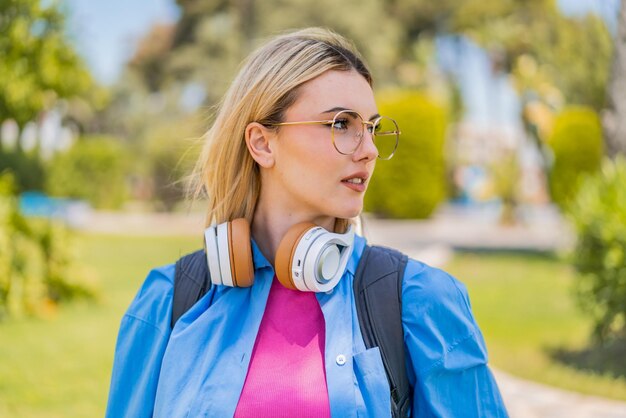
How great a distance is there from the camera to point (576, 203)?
6.99 meters

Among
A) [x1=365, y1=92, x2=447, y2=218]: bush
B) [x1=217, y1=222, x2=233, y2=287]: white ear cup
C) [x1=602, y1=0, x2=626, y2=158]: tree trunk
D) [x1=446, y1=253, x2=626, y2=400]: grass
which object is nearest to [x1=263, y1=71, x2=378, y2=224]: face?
[x1=217, y1=222, x2=233, y2=287]: white ear cup

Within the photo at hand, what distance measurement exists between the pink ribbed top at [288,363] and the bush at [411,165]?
18.0 meters

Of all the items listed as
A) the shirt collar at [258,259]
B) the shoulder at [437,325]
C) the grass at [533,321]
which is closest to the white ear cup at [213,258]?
the shirt collar at [258,259]

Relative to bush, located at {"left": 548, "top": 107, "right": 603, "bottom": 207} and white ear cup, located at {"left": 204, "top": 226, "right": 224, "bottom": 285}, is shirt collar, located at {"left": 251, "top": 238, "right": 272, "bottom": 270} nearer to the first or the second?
white ear cup, located at {"left": 204, "top": 226, "right": 224, "bottom": 285}

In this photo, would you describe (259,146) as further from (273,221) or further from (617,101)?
(617,101)

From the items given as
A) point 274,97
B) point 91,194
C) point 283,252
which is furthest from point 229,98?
point 91,194

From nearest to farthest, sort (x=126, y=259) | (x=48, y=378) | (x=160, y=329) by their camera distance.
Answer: (x=160, y=329) → (x=48, y=378) → (x=126, y=259)

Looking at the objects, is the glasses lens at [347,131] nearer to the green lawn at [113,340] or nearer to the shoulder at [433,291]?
the shoulder at [433,291]

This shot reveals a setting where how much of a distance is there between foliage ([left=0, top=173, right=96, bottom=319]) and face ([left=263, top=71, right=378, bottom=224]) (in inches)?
266

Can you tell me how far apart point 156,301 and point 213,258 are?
0.20 metres

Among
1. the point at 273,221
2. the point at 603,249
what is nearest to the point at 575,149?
the point at 603,249

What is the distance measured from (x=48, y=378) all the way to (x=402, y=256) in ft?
16.1

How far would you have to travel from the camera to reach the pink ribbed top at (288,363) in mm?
1751

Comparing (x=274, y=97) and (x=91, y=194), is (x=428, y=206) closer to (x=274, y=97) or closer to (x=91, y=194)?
(x=91, y=194)
